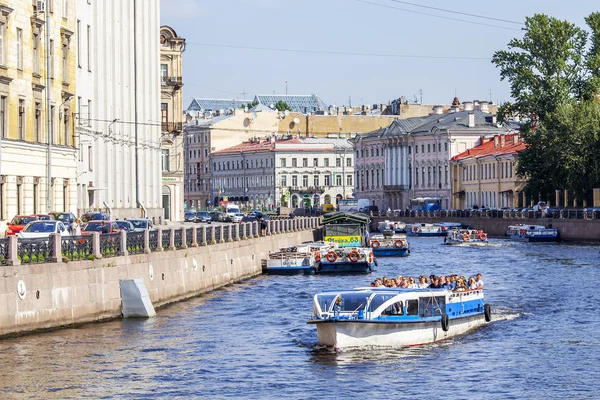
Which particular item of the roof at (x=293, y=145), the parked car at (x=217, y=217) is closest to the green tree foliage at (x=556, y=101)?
the parked car at (x=217, y=217)

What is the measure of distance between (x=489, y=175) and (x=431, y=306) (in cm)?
10636

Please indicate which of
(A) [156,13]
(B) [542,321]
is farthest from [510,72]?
(B) [542,321]

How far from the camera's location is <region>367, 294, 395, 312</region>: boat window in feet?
113

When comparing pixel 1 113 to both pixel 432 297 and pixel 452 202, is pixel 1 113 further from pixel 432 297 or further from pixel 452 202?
pixel 452 202

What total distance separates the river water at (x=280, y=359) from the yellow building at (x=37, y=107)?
11174 millimetres

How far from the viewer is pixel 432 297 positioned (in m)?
36.0

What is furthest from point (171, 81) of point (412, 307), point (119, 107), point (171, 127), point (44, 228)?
point (412, 307)

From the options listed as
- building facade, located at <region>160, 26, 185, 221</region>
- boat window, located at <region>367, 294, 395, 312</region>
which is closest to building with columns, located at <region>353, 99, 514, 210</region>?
building facade, located at <region>160, 26, 185, 221</region>

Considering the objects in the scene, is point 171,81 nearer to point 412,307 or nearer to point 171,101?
point 171,101

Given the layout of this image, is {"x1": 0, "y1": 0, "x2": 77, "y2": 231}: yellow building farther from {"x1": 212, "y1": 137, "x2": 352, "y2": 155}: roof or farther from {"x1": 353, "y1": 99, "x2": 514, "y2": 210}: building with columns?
{"x1": 212, "y1": 137, "x2": 352, "y2": 155}: roof

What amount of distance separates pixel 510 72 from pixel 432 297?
6463cm

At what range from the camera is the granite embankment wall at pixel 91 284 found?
3303 centimetres

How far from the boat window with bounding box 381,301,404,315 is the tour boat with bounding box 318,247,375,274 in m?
28.8

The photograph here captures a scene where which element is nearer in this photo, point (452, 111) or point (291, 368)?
point (291, 368)
